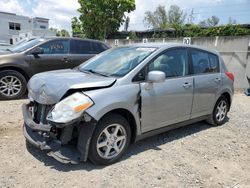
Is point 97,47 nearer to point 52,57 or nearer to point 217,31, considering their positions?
point 52,57

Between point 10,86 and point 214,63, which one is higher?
point 214,63

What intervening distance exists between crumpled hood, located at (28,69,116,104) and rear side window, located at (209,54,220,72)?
8.16 feet

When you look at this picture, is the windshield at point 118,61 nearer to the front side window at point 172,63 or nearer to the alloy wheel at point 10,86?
the front side window at point 172,63

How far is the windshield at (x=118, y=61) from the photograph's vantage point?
4.14 meters

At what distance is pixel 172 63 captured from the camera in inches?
181

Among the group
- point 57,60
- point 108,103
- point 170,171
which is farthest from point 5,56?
point 170,171

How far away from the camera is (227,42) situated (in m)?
11.7

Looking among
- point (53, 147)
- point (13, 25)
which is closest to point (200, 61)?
point (53, 147)

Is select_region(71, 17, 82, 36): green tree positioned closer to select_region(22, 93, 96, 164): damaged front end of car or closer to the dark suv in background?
the dark suv in background

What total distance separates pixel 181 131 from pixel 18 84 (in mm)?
A: 4393

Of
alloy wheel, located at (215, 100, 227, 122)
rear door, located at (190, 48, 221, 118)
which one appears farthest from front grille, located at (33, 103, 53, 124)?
alloy wheel, located at (215, 100, 227, 122)

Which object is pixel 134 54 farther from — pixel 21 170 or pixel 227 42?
pixel 227 42

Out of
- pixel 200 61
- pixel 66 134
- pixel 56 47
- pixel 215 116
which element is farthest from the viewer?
pixel 56 47

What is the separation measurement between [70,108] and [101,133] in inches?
22.1
